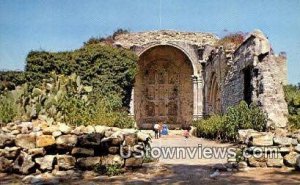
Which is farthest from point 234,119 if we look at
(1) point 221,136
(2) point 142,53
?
(2) point 142,53

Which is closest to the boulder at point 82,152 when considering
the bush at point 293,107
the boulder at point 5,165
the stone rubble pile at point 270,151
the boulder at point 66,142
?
the boulder at point 66,142

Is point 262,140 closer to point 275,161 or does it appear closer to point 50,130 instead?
point 275,161

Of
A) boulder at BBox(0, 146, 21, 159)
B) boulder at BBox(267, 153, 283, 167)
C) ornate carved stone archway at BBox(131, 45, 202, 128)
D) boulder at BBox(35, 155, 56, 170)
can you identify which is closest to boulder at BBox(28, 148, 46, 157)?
boulder at BBox(35, 155, 56, 170)

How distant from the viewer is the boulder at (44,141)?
7020 millimetres

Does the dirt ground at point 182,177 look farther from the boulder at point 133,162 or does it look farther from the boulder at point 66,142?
the boulder at point 66,142

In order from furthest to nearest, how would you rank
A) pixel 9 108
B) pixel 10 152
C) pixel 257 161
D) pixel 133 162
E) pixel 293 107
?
pixel 293 107
pixel 9 108
pixel 257 161
pixel 133 162
pixel 10 152

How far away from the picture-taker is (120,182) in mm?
6332

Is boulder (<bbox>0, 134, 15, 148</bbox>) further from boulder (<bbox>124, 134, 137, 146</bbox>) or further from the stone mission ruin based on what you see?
the stone mission ruin

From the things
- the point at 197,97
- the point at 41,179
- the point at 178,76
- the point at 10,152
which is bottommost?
the point at 41,179

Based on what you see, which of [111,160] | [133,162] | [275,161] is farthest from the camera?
[275,161]

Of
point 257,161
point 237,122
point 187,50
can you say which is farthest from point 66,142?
point 187,50

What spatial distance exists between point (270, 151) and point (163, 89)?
2069 cm

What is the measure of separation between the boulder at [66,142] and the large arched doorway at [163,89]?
19777 mm

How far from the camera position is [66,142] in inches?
280
